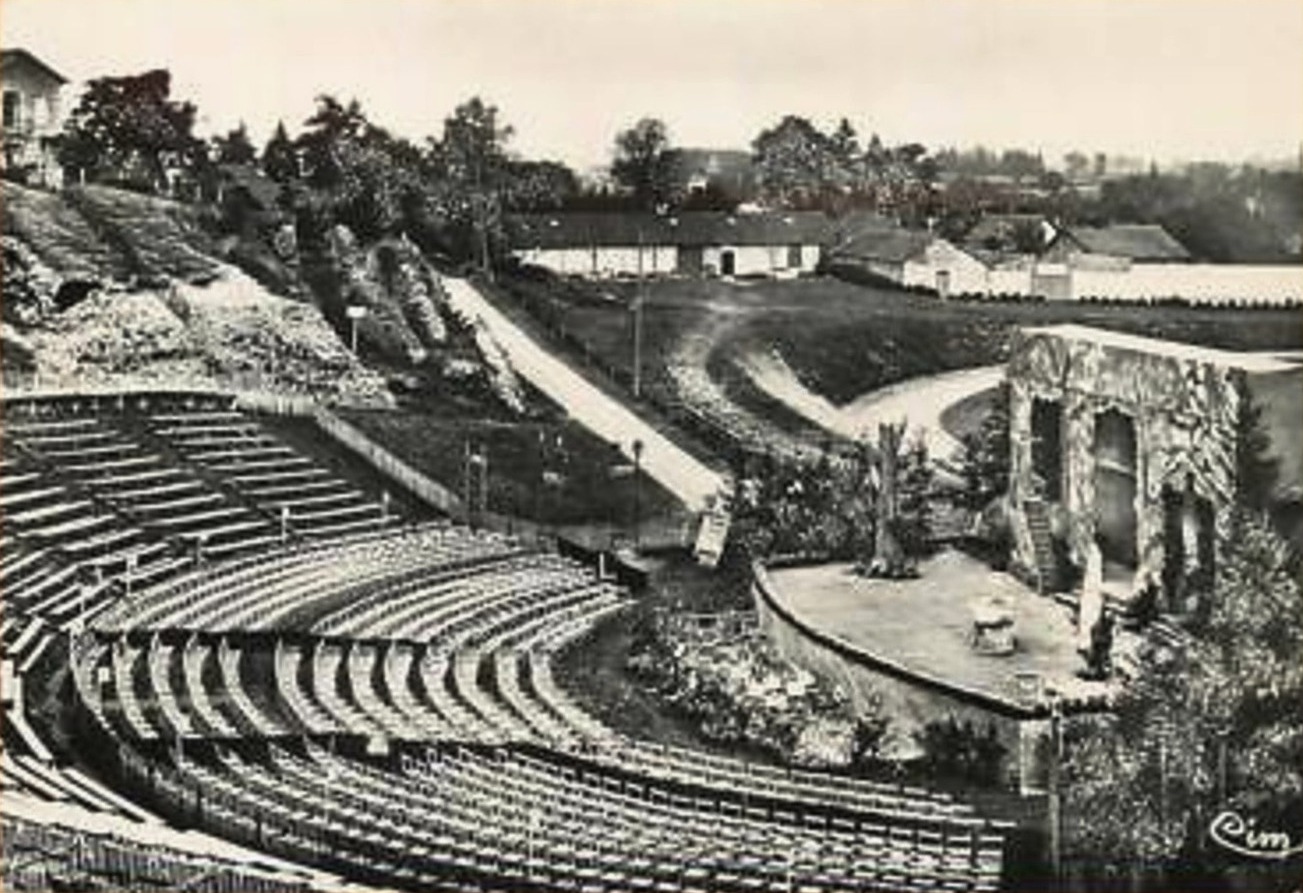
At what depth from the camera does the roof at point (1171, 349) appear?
6258 mm

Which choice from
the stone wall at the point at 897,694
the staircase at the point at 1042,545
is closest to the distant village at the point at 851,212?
the staircase at the point at 1042,545

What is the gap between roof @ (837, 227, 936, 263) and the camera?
6.80 m

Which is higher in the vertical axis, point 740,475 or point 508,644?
point 740,475

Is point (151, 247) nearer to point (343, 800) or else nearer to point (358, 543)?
point (358, 543)

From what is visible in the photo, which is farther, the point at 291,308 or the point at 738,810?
the point at 291,308

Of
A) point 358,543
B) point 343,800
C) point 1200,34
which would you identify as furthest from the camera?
point 358,543

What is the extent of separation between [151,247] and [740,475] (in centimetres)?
192

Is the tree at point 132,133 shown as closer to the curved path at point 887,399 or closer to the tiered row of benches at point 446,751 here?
the tiered row of benches at point 446,751

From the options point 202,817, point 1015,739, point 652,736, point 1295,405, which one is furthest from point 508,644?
point 1295,405

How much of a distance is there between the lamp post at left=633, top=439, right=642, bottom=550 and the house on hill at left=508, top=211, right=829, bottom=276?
1.75ft

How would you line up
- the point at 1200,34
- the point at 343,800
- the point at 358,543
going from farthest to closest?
the point at 358,543
the point at 343,800
the point at 1200,34

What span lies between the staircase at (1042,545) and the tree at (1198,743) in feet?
1.16

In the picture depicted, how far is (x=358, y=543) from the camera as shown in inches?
280

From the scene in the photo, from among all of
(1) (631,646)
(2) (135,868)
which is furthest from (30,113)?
(1) (631,646)
